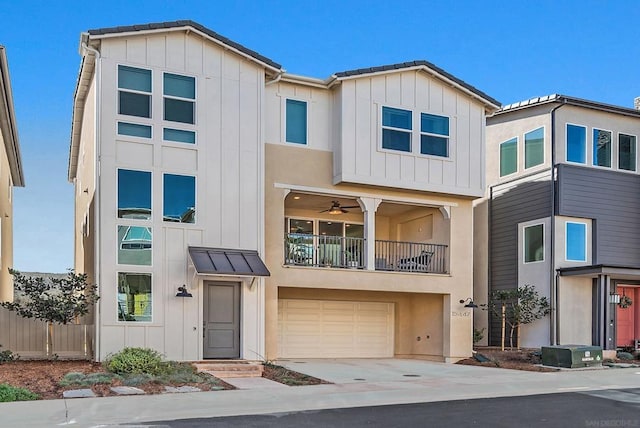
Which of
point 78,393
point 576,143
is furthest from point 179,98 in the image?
point 576,143

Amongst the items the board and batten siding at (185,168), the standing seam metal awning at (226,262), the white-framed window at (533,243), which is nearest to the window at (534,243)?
the white-framed window at (533,243)

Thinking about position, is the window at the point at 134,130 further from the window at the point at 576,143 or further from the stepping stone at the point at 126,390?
the window at the point at 576,143

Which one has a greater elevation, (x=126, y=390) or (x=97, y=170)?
(x=97, y=170)

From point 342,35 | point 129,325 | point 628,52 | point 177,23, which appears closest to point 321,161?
point 177,23

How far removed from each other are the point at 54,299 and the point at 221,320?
397cm

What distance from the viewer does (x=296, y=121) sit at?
59.9 ft

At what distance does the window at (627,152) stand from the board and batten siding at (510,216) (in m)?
2.99

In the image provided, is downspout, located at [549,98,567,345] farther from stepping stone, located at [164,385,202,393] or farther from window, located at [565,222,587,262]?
stepping stone, located at [164,385,202,393]

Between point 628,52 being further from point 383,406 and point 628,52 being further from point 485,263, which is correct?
point 383,406

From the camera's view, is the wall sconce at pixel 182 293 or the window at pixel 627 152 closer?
the wall sconce at pixel 182 293

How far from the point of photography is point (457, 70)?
20.0m

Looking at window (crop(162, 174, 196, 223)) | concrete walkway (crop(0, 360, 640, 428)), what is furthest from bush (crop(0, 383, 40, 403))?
window (crop(162, 174, 196, 223))

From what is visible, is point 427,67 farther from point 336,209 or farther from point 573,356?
point 573,356

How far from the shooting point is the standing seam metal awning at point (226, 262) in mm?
15469
